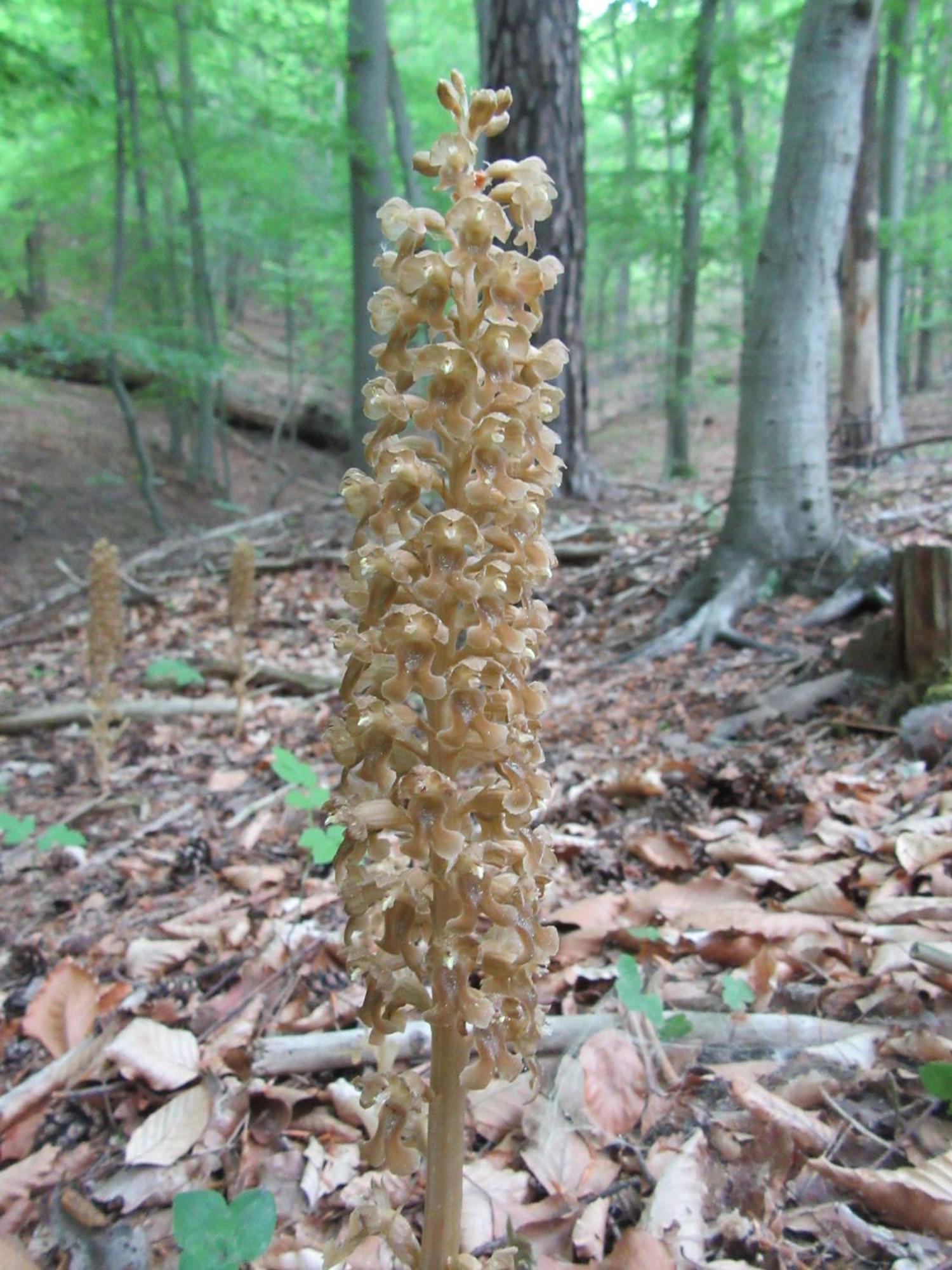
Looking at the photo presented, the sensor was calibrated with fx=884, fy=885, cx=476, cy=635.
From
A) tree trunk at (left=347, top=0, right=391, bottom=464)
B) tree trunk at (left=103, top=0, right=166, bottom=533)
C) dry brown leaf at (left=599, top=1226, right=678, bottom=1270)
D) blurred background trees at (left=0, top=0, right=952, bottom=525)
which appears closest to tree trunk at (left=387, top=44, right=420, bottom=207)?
blurred background trees at (left=0, top=0, right=952, bottom=525)

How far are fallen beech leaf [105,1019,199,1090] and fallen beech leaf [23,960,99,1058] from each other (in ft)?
0.61

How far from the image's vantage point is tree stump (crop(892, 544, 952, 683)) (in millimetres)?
3787

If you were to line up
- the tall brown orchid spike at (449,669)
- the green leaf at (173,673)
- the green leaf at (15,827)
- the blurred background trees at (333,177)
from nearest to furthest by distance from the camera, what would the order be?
1. the tall brown orchid spike at (449,669)
2. the green leaf at (15,827)
3. the green leaf at (173,673)
4. the blurred background trees at (333,177)

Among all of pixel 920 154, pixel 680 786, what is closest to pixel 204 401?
pixel 680 786

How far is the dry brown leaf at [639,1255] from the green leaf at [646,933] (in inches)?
37.3

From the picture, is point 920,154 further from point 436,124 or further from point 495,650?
point 495,650

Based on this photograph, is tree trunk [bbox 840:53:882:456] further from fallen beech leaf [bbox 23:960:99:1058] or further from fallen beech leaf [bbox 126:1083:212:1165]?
fallen beech leaf [bbox 126:1083:212:1165]

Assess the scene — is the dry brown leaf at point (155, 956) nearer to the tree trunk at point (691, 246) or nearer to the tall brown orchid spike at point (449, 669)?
the tall brown orchid spike at point (449, 669)

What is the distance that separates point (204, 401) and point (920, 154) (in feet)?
60.3

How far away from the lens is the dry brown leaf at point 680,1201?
1.68 meters

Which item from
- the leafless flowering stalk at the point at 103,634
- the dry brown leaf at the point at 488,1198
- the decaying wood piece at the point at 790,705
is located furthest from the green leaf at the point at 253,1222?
the leafless flowering stalk at the point at 103,634

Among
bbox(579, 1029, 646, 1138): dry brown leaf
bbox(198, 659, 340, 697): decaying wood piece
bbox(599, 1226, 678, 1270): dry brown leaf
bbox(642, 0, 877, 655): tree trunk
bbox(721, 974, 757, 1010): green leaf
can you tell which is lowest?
bbox(599, 1226, 678, 1270): dry brown leaf

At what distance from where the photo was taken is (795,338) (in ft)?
17.2

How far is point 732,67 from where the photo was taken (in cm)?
1050
